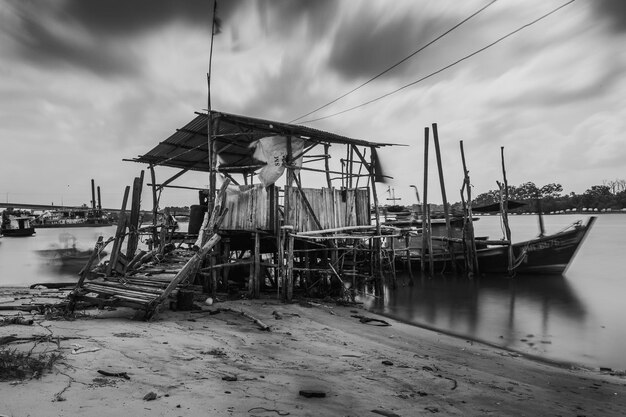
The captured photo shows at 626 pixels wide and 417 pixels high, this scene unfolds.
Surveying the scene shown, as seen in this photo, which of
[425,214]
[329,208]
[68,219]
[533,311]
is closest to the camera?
[329,208]

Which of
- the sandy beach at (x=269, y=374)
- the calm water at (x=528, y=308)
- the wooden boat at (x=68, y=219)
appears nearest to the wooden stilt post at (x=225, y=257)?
the sandy beach at (x=269, y=374)

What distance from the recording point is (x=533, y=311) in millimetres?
14148

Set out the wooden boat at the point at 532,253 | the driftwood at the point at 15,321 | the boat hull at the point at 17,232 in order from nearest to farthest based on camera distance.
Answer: the driftwood at the point at 15,321, the wooden boat at the point at 532,253, the boat hull at the point at 17,232

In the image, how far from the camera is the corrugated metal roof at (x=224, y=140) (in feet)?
35.0

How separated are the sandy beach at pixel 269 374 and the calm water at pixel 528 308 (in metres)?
2.22

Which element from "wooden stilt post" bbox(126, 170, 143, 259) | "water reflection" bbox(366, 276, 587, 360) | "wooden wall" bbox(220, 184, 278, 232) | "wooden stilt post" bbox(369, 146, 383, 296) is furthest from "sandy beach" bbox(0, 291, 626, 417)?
"wooden stilt post" bbox(126, 170, 143, 259)

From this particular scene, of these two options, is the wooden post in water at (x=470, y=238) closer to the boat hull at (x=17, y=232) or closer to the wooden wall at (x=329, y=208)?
the wooden wall at (x=329, y=208)

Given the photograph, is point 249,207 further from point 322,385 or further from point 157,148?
point 322,385

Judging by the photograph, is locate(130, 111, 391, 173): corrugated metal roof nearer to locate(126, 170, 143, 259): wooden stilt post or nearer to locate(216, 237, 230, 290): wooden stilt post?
locate(126, 170, 143, 259): wooden stilt post

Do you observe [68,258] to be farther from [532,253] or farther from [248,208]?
[532,253]

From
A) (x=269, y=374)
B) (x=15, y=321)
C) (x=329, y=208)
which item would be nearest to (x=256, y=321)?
(x=269, y=374)

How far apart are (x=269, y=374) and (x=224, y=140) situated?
29.9 ft

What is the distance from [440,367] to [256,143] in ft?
24.7

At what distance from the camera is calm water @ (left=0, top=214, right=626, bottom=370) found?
33.2ft
